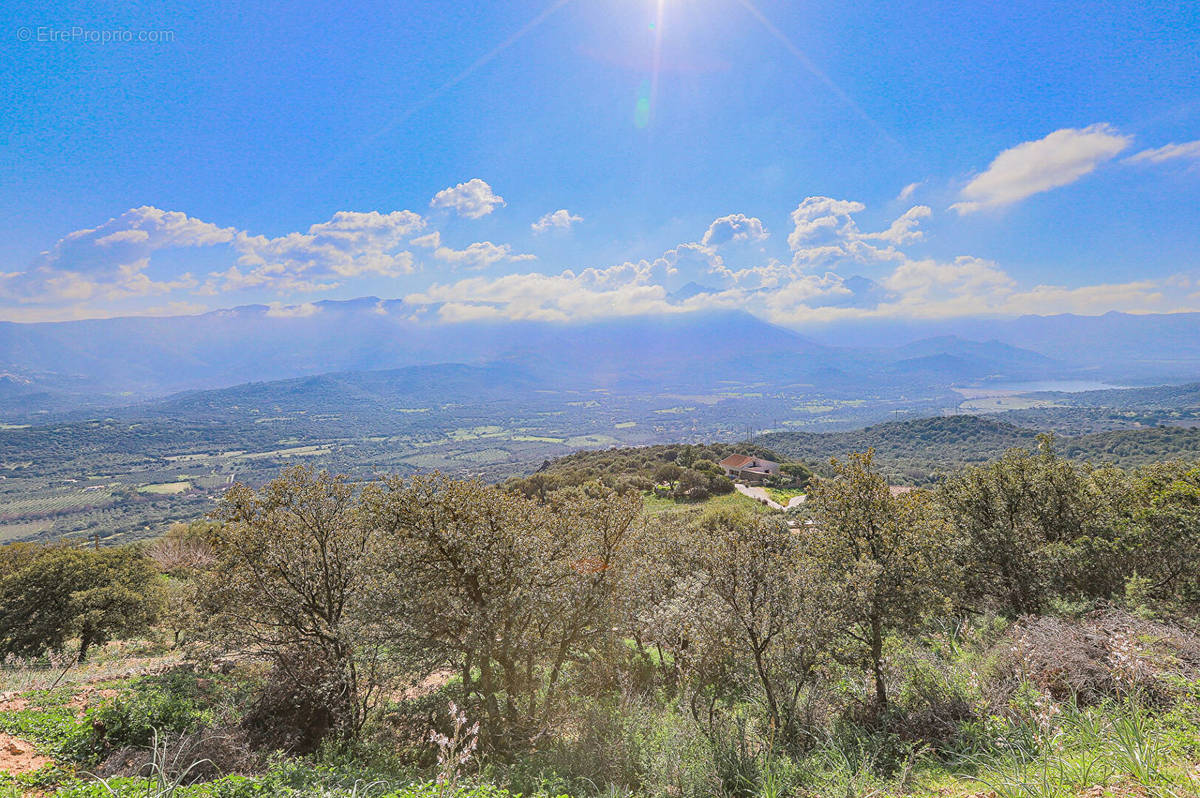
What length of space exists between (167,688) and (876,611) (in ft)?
48.5

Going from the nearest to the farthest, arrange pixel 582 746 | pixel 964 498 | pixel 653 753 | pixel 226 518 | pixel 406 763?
pixel 653 753, pixel 582 746, pixel 406 763, pixel 226 518, pixel 964 498

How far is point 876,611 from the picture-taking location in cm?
923

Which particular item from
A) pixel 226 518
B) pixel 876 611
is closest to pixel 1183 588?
pixel 876 611

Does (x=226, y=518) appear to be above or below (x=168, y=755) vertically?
above

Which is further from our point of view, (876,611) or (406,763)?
(406,763)

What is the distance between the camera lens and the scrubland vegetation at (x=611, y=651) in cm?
719

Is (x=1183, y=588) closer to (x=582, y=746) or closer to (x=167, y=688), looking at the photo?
(x=582, y=746)

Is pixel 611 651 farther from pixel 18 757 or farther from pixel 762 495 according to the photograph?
pixel 762 495

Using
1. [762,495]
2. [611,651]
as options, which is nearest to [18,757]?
[611,651]

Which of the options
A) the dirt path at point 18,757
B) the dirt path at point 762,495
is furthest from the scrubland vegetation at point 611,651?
the dirt path at point 762,495

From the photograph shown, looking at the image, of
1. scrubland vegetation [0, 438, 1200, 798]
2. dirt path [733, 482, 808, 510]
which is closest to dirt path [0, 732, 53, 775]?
scrubland vegetation [0, 438, 1200, 798]

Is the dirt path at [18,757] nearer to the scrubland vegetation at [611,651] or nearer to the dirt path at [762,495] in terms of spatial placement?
the scrubland vegetation at [611,651]

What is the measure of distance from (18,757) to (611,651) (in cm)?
1087

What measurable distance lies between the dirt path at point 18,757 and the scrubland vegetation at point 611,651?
2.4 inches
